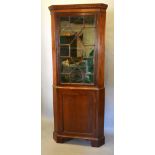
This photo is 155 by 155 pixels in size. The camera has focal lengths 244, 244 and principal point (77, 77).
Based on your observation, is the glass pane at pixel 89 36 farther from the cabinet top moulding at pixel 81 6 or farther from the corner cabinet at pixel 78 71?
the cabinet top moulding at pixel 81 6

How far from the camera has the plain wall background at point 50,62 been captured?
3.74m

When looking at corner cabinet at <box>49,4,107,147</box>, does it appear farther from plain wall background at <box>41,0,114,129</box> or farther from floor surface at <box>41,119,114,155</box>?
plain wall background at <box>41,0,114,129</box>

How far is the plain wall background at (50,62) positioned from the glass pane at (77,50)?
668mm

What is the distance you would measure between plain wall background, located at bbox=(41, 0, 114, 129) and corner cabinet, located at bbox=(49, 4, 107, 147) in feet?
2.13

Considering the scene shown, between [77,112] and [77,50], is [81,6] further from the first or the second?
[77,112]

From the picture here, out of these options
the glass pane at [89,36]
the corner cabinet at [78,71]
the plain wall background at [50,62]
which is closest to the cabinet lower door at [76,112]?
the corner cabinet at [78,71]

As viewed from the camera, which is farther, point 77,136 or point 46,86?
point 46,86

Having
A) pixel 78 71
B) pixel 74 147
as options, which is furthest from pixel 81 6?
pixel 74 147

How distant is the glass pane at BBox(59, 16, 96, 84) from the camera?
3162mm

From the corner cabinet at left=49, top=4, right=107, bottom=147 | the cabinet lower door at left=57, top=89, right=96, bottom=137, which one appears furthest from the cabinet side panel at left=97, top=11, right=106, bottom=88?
the cabinet lower door at left=57, top=89, right=96, bottom=137
